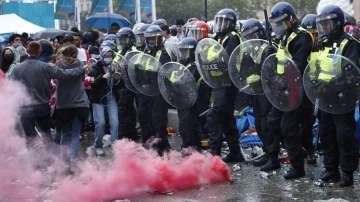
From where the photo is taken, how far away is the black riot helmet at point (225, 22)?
9289 mm

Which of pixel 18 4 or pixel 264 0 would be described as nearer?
pixel 18 4

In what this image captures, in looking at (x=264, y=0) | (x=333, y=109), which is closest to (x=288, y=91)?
(x=333, y=109)

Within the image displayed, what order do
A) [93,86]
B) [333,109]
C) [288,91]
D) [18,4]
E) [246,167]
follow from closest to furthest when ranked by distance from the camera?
[333,109], [288,91], [246,167], [93,86], [18,4]

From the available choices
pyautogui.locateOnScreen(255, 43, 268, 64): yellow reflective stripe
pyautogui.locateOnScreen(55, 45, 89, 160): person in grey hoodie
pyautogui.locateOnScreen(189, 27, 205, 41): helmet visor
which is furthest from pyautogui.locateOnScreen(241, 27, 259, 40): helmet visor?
pyautogui.locateOnScreen(55, 45, 89, 160): person in grey hoodie

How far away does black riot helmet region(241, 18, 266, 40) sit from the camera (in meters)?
9.18

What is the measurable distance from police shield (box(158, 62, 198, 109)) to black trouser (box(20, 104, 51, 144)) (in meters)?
1.70

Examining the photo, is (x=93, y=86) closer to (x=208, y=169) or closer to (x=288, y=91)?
(x=208, y=169)

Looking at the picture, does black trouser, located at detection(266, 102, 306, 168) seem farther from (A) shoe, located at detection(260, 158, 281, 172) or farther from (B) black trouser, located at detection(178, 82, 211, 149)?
(B) black trouser, located at detection(178, 82, 211, 149)

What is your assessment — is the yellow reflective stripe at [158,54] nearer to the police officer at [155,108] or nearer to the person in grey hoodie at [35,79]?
the police officer at [155,108]

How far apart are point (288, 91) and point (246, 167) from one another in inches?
69.7

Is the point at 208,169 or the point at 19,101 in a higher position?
the point at 19,101

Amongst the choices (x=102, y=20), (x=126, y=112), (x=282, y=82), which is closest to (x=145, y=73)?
(x=126, y=112)

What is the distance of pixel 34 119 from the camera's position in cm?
898

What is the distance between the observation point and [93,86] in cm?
1060
